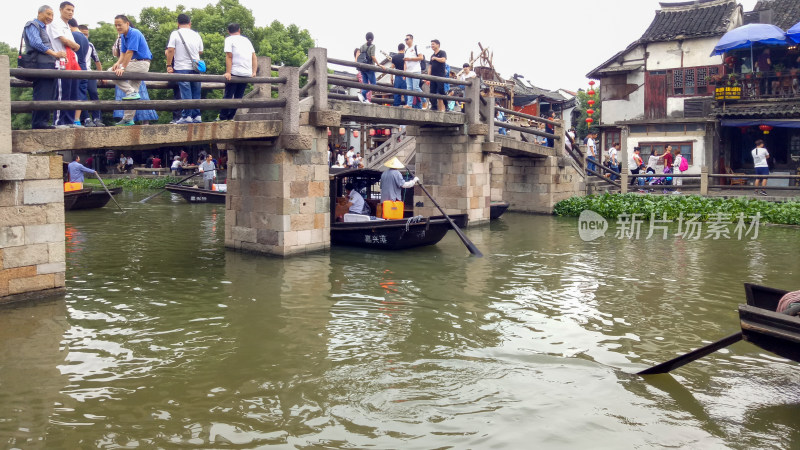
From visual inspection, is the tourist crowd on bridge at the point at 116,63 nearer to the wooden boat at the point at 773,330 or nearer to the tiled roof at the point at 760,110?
the wooden boat at the point at 773,330

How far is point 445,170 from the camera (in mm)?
19406

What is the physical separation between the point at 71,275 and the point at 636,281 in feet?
29.7

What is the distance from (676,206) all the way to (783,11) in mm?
13012

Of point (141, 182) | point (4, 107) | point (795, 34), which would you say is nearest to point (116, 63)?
point (4, 107)

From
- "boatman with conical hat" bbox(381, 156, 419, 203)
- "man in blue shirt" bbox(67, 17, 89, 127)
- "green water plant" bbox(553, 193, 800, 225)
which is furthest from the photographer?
"green water plant" bbox(553, 193, 800, 225)

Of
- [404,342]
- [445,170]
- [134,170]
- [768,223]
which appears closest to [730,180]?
[768,223]

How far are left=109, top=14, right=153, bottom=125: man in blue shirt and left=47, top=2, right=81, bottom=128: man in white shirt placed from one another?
59 centimetres

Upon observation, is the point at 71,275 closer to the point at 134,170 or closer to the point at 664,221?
the point at 664,221

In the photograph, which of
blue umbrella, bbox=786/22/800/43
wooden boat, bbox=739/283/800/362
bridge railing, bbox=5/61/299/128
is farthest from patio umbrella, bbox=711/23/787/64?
wooden boat, bbox=739/283/800/362

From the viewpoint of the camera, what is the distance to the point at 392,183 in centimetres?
1488

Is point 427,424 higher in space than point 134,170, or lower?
lower

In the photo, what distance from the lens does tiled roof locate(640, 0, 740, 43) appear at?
93.1 ft

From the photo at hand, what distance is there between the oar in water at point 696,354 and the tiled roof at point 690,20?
24604 millimetres

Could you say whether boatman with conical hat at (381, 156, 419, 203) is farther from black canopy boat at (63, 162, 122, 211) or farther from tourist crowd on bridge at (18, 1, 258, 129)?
black canopy boat at (63, 162, 122, 211)
